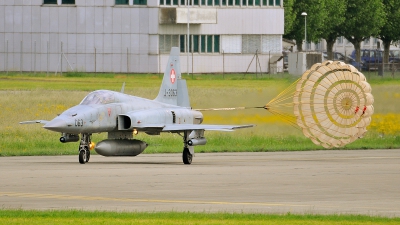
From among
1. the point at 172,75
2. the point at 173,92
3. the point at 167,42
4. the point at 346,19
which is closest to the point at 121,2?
the point at 167,42

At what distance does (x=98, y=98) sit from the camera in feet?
100

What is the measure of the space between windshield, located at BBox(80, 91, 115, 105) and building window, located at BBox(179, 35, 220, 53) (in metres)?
59.1

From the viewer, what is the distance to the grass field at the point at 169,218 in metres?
17.3

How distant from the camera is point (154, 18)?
8731 cm

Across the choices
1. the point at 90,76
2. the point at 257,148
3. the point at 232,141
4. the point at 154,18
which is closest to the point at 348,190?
the point at 257,148

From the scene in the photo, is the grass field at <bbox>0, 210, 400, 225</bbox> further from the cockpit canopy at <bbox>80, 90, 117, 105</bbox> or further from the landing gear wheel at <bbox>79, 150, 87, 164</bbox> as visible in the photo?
the cockpit canopy at <bbox>80, 90, 117, 105</bbox>

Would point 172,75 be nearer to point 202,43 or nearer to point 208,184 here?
point 208,184

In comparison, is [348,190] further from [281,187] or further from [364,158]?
[364,158]

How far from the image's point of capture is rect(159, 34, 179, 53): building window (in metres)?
88.0

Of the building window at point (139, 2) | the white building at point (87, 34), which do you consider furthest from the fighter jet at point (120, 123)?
the building window at point (139, 2)

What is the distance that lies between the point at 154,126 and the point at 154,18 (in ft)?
188

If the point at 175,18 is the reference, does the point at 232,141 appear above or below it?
below

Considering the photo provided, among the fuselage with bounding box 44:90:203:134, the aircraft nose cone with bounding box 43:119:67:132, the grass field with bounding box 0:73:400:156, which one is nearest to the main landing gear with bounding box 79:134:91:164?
the fuselage with bounding box 44:90:203:134

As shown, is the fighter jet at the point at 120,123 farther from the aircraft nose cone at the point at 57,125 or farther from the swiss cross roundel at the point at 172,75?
the swiss cross roundel at the point at 172,75
